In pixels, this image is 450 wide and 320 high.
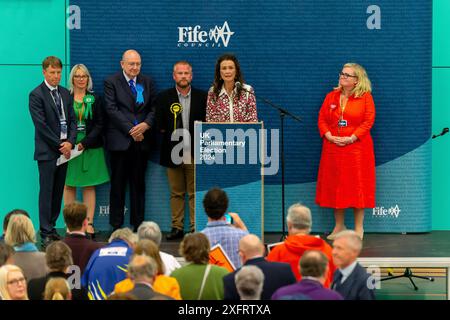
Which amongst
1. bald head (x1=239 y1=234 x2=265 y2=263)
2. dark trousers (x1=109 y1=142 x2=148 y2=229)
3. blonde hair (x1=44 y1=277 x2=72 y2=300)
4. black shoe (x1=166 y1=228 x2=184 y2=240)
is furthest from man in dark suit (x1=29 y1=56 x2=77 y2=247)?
blonde hair (x1=44 y1=277 x2=72 y2=300)

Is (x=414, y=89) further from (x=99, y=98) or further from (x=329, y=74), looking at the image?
(x=99, y=98)

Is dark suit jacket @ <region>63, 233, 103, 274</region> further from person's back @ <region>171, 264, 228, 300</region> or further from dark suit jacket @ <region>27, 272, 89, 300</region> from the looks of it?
person's back @ <region>171, 264, 228, 300</region>

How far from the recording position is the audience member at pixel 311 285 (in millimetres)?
6191

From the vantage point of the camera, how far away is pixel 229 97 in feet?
34.4

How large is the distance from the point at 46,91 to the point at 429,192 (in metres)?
4.42

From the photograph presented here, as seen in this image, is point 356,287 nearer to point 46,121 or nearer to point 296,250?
point 296,250

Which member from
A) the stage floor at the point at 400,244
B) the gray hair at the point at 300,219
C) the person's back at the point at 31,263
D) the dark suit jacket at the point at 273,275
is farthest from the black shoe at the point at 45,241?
the dark suit jacket at the point at 273,275

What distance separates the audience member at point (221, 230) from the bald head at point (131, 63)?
3.14 meters

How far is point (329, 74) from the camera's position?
11188mm

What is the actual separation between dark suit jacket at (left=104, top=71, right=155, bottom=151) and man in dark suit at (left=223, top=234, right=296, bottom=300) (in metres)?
4.11

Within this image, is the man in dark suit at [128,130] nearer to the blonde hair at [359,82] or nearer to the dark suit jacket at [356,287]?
the blonde hair at [359,82]
